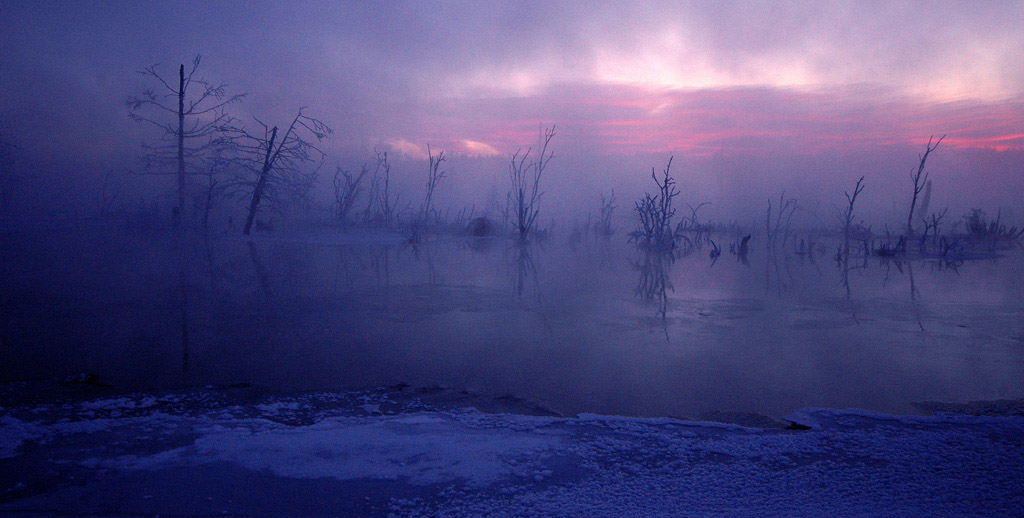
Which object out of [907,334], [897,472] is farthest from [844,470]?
[907,334]

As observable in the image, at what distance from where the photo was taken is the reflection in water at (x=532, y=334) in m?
4.19

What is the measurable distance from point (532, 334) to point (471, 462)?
3.53 m

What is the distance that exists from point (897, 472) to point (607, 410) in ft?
5.55

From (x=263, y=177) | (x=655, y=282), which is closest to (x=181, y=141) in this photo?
(x=263, y=177)

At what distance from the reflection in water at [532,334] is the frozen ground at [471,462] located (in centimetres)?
68

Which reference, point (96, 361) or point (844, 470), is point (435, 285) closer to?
point (96, 361)

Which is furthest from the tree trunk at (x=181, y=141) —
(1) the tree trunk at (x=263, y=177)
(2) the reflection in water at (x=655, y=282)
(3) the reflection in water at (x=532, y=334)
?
(2) the reflection in water at (x=655, y=282)

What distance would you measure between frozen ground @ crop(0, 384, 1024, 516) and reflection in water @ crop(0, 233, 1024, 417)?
2.22 ft

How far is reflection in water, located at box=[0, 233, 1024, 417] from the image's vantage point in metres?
4.19

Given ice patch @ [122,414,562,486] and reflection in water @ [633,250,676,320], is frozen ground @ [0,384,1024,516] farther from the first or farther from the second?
reflection in water @ [633,250,676,320]

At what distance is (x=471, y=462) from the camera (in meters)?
2.50

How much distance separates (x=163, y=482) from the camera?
7.22ft

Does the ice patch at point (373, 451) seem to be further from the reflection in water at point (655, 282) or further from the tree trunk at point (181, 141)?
the tree trunk at point (181, 141)

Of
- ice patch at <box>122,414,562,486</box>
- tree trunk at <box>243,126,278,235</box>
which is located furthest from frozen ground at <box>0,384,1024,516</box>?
tree trunk at <box>243,126,278,235</box>
